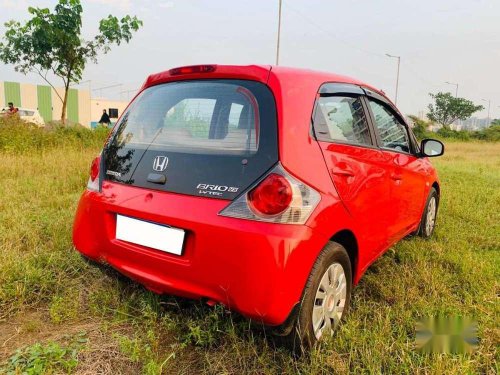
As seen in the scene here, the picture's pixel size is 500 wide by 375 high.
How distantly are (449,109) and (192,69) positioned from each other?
6667 centimetres

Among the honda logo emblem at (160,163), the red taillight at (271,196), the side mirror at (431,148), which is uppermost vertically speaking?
the side mirror at (431,148)

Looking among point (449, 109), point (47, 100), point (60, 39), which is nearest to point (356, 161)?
point (60, 39)

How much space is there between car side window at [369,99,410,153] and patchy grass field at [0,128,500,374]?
0.97m

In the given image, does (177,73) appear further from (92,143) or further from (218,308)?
(92,143)

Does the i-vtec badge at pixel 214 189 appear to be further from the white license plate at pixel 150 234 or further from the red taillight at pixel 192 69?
the red taillight at pixel 192 69

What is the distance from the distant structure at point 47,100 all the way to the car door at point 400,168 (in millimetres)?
42023

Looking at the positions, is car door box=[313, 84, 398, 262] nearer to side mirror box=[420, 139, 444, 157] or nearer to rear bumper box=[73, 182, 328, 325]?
rear bumper box=[73, 182, 328, 325]

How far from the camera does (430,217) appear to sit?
4.26 m

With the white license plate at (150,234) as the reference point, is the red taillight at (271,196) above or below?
above

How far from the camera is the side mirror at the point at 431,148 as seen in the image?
3707 millimetres

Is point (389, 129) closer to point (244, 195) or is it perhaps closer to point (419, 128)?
point (244, 195)

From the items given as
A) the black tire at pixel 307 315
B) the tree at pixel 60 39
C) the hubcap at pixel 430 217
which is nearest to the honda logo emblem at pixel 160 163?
the black tire at pixel 307 315

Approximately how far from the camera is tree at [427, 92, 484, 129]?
5916cm

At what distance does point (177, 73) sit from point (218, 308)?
1370mm
